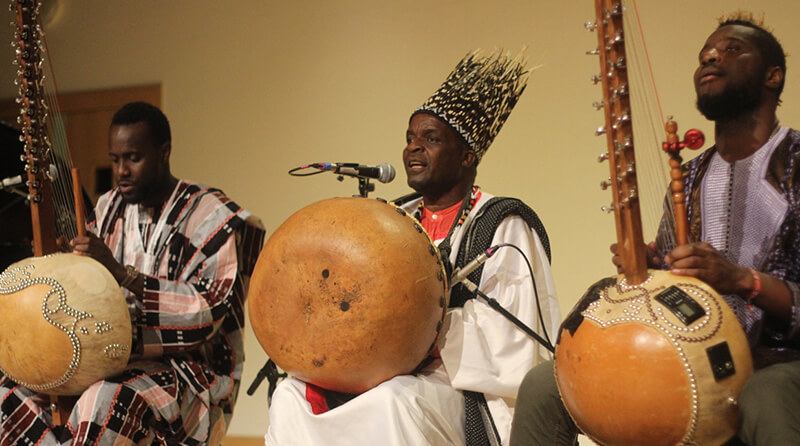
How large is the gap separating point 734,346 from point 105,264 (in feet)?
6.81

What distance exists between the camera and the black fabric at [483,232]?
256cm

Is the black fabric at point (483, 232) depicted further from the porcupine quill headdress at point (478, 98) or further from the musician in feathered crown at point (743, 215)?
the musician in feathered crown at point (743, 215)

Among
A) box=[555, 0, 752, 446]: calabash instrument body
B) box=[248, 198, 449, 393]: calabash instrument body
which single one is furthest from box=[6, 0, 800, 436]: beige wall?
box=[555, 0, 752, 446]: calabash instrument body

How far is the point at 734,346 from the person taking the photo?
157 cm

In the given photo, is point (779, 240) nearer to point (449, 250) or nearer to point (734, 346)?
point (734, 346)

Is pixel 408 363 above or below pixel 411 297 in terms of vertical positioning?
below

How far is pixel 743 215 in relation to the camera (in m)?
2.02

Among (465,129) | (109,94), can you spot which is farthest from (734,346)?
(109,94)

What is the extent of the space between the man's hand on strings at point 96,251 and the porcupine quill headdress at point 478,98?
122 centimetres

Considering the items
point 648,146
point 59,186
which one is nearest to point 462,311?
point 648,146

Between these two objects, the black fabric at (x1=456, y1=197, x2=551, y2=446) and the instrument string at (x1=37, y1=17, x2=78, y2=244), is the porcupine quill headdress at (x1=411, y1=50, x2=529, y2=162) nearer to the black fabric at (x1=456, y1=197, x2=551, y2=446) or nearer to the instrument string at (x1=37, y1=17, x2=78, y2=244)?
the black fabric at (x1=456, y1=197, x2=551, y2=446)

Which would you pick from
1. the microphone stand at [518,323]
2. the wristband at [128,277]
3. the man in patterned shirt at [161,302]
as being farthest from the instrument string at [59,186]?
the microphone stand at [518,323]

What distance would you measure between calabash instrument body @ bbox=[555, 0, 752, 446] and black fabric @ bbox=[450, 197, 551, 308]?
849 millimetres

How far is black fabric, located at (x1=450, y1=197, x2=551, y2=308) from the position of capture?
256cm
